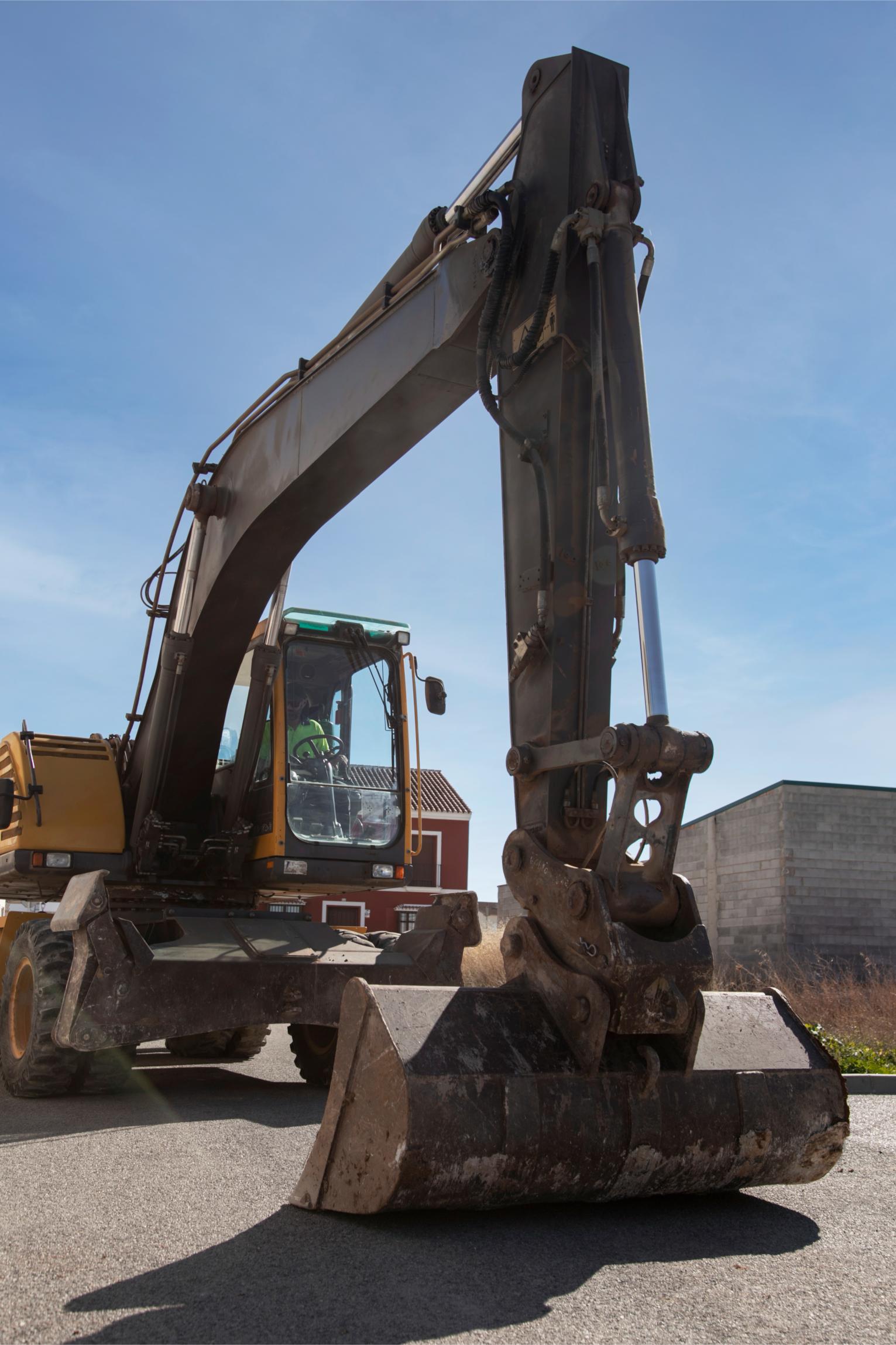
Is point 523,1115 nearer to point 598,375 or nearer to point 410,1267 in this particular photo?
point 410,1267

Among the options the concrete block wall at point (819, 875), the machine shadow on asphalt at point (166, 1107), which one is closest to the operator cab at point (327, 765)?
the machine shadow on asphalt at point (166, 1107)

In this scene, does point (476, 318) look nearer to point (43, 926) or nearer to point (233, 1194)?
point (233, 1194)

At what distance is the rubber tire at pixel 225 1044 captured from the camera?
8.98 m

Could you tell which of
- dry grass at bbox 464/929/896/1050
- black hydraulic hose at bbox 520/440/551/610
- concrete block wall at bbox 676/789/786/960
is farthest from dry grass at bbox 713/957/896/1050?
black hydraulic hose at bbox 520/440/551/610

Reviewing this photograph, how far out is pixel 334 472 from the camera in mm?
6738

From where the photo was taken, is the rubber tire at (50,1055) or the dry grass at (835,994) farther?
the dry grass at (835,994)

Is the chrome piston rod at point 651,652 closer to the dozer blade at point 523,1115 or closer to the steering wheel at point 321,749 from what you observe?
the dozer blade at point 523,1115

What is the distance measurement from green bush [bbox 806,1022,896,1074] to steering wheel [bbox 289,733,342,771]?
388cm

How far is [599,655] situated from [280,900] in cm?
496

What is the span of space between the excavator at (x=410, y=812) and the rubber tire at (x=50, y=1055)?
0.02 metres

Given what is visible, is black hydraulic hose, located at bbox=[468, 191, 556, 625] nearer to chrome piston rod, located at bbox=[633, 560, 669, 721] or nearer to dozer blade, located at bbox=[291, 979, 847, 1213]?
chrome piston rod, located at bbox=[633, 560, 669, 721]

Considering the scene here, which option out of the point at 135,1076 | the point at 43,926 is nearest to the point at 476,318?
the point at 43,926

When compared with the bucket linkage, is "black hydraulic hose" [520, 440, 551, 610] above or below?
above

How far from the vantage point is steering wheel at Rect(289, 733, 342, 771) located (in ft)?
25.9
